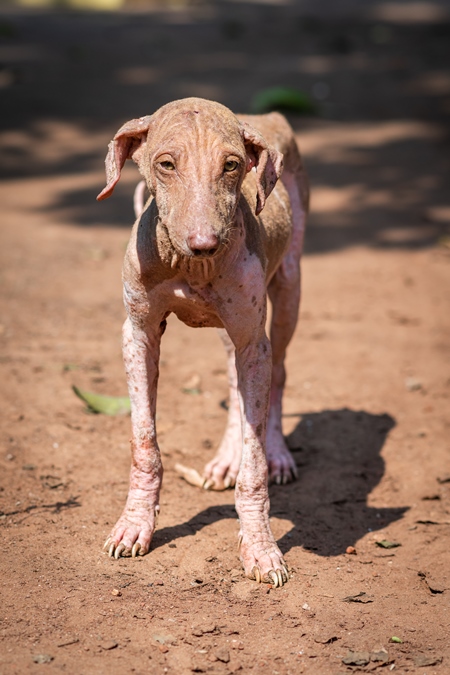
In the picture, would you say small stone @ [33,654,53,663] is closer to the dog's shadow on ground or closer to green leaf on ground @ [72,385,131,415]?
the dog's shadow on ground

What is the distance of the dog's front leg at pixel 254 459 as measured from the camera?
4445 mm

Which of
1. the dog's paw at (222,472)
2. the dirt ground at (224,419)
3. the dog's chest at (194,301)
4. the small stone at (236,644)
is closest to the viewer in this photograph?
the small stone at (236,644)

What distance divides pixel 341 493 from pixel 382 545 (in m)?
0.64

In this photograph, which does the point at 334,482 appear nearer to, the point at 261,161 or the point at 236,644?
the point at 236,644

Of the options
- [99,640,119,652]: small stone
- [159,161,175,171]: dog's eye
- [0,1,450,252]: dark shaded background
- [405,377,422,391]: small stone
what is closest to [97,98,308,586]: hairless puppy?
[159,161,175,171]: dog's eye

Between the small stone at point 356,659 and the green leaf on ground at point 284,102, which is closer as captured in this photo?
the small stone at point 356,659

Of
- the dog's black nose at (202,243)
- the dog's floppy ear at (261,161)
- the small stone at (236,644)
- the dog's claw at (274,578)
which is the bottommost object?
the dog's claw at (274,578)

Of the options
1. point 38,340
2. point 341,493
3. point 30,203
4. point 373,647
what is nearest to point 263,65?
point 30,203

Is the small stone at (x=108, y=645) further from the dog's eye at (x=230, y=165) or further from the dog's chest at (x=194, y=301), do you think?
the dog's eye at (x=230, y=165)

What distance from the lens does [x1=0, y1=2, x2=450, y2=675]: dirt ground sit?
13.0ft

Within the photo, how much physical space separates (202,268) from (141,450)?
3.42ft

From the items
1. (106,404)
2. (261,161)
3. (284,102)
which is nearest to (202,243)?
(261,161)

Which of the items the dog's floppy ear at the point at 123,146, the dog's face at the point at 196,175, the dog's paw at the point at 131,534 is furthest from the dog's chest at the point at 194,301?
the dog's paw at the point at 131,534

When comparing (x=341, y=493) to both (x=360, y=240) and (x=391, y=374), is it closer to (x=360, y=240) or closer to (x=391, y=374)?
(x=391, y=374)
